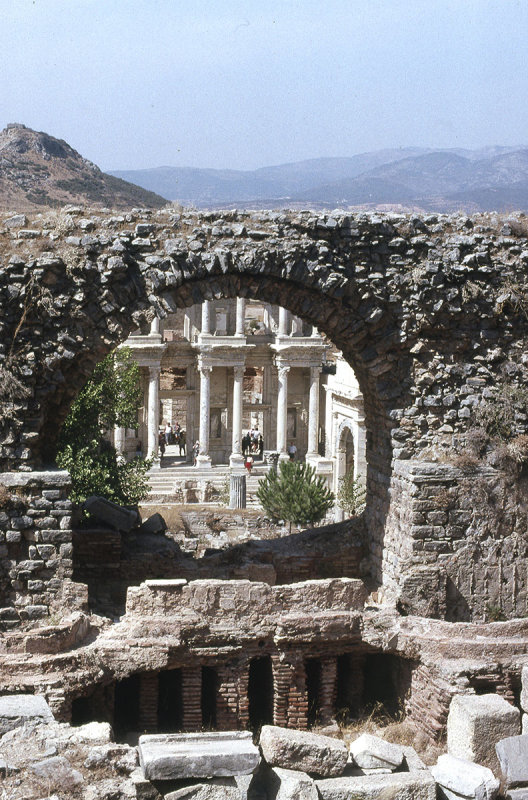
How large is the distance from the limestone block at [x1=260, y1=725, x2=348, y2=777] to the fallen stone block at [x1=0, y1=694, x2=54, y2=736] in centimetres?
213

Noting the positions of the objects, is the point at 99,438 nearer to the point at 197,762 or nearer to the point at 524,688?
the point at 524,688

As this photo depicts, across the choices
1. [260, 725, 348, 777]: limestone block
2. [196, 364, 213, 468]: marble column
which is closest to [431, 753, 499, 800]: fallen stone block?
[260, 725, 348, 777]: limestone block

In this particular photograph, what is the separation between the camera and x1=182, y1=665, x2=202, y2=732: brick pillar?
11.8 meters

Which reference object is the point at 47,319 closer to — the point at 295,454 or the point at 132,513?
the point at 132,513

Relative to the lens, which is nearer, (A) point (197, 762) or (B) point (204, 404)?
(A) point (197, 762)

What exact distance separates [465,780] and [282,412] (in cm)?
3567

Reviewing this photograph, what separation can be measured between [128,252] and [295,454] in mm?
35130

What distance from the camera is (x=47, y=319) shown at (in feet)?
39.2

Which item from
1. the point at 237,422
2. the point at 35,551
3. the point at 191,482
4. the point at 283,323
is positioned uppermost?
the point at 283,323

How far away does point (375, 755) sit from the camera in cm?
1014

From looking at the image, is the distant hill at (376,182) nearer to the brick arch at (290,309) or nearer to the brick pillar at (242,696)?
the brick arch at (290,309)

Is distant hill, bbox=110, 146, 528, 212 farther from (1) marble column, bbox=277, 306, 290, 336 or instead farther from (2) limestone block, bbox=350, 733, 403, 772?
(2) limestone block, bbox=350, 733, 403, 772

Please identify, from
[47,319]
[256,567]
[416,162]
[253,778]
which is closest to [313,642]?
[256,567]

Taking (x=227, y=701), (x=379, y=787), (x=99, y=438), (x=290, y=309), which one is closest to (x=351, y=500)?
(x=99, y=438)
